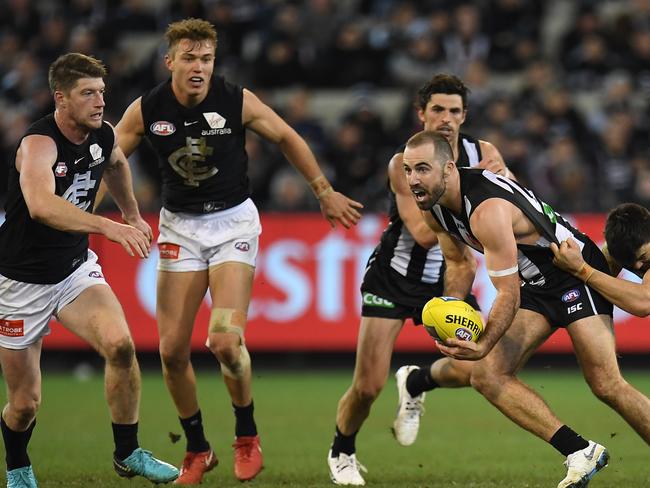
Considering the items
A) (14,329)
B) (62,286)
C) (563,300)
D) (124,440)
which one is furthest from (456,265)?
(14,329)

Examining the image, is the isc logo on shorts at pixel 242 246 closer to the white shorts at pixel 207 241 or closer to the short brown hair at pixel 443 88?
the white shorts at pixel 207 241

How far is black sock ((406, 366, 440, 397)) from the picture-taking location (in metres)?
9.08

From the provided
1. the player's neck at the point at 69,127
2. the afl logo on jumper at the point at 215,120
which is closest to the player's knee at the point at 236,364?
the afl logo on jumper at the point at 215,120

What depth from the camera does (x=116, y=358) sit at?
746cm

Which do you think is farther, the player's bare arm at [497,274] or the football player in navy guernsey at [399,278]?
the football player in navy guernsey at [399,278]

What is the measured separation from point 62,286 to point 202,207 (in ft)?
4.35

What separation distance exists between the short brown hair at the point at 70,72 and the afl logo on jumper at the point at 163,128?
3.17ft

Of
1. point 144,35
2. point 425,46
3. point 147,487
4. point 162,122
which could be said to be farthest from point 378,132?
point 147,487

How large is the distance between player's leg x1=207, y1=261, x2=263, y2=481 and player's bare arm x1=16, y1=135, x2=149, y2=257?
4.26 feet

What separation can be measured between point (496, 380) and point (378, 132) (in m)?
9.07

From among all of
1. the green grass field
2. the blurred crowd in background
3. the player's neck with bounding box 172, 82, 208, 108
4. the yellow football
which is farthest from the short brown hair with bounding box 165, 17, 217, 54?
the blurred crowd in background

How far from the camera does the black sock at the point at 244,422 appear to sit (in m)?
8.51

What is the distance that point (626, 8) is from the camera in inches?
736

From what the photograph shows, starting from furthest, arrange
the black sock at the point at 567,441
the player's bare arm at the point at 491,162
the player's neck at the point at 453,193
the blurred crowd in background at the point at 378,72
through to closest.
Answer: the blurred crowd in background at the point at 378,72, the player's bare arm at the point at 491,162, the player's neck at the point at 453,193, the black sock at the point at 567,441
